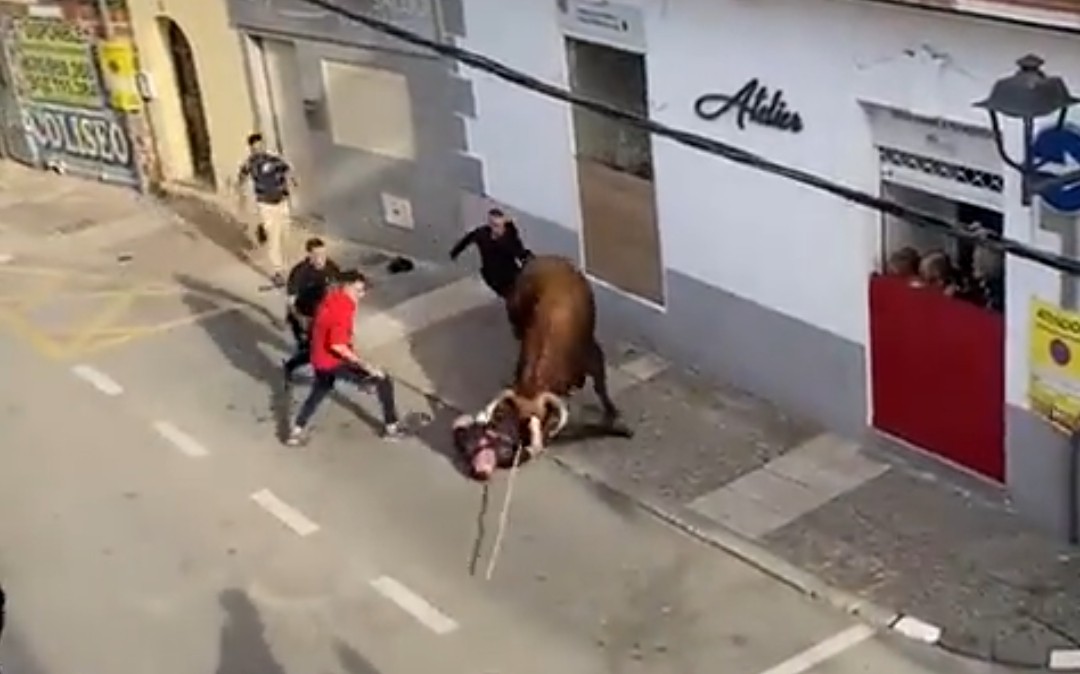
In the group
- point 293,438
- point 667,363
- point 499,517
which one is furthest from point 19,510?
point 667,363

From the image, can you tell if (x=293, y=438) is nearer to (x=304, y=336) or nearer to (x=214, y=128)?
(x=304, y=336)

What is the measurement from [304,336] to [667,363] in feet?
10.0

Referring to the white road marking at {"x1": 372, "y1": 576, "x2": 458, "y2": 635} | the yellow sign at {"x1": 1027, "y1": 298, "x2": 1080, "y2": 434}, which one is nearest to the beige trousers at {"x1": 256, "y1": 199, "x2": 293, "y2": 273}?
the white road marking at {"x1": 372, "y1": 576, "x2": 458, "y2": 635}

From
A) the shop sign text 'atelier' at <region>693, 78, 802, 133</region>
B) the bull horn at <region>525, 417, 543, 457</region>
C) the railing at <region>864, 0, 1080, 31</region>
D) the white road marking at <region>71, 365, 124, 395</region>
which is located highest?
the railing at <region>864, 0, 1080, 31</region>

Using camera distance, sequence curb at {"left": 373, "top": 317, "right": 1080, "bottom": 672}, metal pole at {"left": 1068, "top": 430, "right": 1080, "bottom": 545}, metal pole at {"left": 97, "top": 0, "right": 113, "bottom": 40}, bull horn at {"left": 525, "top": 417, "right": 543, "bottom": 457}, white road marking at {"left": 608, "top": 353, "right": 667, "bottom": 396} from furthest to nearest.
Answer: metal pole at {"left": 97, "top": 0, "right": 113, "bottom": 40} → white road marking at {"left": 608, "top": 353, "right": 667, "bottom": 396} → bull horn at {"left": 525, "top": 417, "right": 543, "bottom": 457} → metal pole at {"left": 1068, "top": 430, "right": 1080, "bottom": 545} → curb at {"left": 373, "top": 317, "right": 1080, "bottom": 672}

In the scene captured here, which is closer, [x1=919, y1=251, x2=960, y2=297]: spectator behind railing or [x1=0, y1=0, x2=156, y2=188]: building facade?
[x1=919, y1=251, x2=960, y2=297]: spectator behind railing

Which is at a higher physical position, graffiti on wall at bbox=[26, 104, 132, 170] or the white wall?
the white wall

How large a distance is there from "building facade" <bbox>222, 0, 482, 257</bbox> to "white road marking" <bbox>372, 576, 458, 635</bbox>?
5.64m

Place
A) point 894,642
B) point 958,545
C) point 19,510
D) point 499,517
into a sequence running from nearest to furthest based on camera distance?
point 894,642, point 958,545, point 499,517, point 19,510

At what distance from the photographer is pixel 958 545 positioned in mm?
13680

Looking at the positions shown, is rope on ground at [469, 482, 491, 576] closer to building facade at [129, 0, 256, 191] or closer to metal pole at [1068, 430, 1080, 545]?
metal pole at [1068, 430, 1080, 545]

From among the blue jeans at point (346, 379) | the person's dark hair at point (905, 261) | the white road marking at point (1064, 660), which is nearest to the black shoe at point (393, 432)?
the blue jeans at point (346, 379)

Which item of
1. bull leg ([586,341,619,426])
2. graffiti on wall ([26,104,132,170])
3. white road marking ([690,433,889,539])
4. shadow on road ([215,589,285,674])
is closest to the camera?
shadow on road ([215,589,285,674])

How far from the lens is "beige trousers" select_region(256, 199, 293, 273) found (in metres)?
19.5
